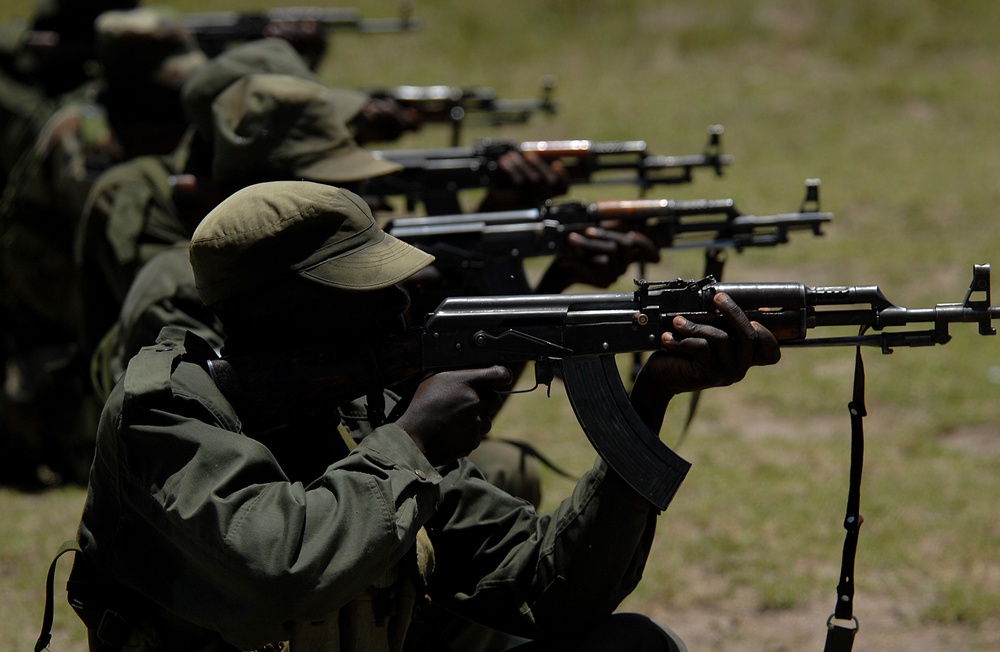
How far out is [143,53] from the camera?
19.9 ft

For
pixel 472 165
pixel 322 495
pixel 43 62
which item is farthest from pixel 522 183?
pixel 43 62

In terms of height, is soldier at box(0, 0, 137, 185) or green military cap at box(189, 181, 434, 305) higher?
soldier at box(0, 0, 137, 185)

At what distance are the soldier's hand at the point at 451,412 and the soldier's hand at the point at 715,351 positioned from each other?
1.27ft

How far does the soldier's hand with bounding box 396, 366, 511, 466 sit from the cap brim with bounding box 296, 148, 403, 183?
142 cm

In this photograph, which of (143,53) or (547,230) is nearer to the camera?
(547,230)

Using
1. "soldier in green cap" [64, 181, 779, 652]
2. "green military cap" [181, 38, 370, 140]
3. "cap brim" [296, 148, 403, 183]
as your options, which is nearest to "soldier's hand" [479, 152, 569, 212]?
"green military cap" [181, 38, 370, 140]

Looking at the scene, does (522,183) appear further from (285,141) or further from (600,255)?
(285,141)

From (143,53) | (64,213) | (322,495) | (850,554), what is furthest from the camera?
(64,213)

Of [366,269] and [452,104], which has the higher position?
[452,104]

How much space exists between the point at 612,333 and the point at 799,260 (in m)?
7.17

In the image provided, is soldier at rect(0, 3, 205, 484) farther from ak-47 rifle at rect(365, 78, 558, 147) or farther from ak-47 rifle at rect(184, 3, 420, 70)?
ak-47 rifle at rect(184, 3, 420, 70)

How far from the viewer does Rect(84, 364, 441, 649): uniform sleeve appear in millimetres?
2373

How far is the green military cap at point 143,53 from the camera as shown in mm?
6039

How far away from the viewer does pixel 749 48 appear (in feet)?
53.8
